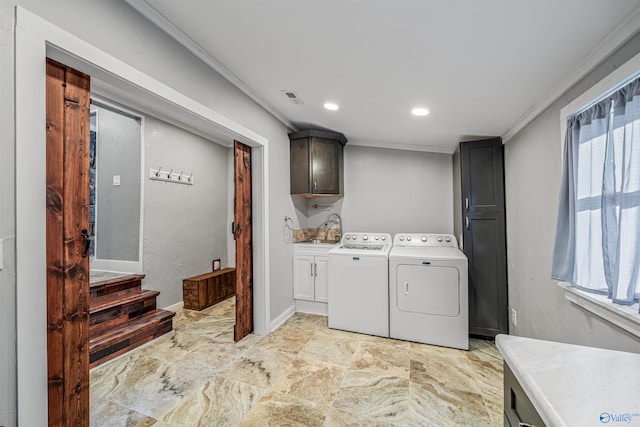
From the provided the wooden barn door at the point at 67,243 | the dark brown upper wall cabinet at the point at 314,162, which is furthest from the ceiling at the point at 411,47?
the dark brown upper wall cabinet at the point at 314,162

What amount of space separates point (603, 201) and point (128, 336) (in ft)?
11.6

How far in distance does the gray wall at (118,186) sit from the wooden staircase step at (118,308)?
513mm

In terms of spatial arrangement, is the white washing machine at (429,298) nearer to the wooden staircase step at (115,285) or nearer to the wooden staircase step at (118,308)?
the wooden staircase step at (118,308)

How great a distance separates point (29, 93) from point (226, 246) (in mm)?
3637

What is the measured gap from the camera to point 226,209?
4418 millimetres

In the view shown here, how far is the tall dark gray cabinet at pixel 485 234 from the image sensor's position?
258 cm

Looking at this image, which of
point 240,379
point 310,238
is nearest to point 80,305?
point 240,379

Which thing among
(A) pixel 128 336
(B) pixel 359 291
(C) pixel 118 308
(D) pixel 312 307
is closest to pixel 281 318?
(D) pixel 312 307

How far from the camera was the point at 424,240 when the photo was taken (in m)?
3.23

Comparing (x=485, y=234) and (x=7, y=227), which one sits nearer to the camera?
(x=7, y=227)

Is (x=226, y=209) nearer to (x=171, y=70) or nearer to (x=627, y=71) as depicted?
(x=171, y=70)

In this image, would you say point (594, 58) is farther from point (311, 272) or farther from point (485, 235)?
point (311, 272)

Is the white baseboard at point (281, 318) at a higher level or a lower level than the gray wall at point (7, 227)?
lower

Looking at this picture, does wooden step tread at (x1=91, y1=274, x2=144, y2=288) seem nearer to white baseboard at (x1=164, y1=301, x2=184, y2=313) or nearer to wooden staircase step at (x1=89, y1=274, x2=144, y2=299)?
wooden staircase step at (x1=89, y1=274, x2=144, y2=299)
